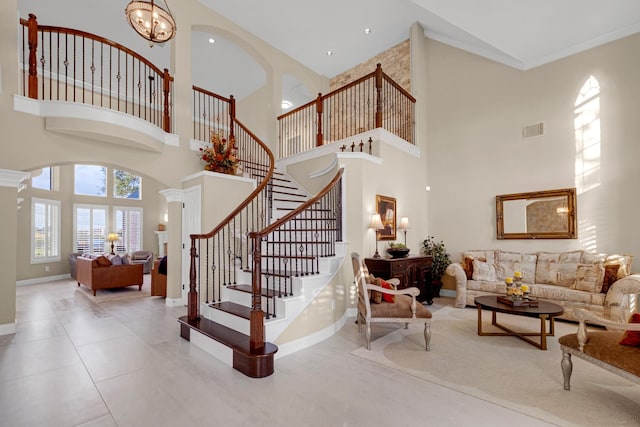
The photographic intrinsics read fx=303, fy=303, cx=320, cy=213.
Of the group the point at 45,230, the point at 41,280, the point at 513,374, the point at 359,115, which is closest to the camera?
the point at 513,374

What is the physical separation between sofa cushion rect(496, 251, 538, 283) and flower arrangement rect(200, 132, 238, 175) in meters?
5.35

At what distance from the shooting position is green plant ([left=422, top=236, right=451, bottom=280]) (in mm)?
6227

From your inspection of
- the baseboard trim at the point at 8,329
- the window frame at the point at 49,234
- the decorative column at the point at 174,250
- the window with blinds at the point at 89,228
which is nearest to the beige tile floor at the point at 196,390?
the baseboard trim at the point at 8,329

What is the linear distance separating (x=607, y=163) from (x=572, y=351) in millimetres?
3973

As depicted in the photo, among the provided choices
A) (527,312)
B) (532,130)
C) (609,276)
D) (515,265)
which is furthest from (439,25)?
(527,312)

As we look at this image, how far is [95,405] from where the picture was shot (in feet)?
7.80

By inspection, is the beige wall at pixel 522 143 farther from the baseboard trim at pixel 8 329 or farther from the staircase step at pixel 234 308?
the baseboard trim at pixel 8 329

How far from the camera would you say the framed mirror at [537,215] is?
204 inches

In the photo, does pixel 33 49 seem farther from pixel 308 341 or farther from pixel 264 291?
pixel 308 341

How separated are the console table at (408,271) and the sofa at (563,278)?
457 mm

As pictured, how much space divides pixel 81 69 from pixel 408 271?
908 centimetres

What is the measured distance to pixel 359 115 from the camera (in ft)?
24.2

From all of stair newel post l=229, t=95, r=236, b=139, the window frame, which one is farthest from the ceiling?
the window frame

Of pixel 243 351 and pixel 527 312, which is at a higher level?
pixel 527 312
